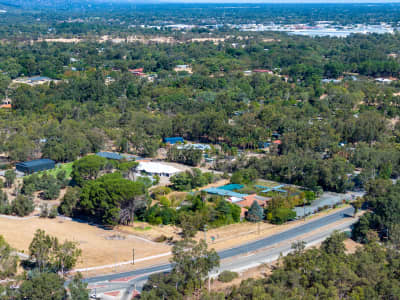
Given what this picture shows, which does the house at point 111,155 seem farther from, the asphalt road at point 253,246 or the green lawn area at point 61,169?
the asphalt road at point 253,246

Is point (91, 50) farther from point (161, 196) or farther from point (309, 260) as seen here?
point (309, 260)

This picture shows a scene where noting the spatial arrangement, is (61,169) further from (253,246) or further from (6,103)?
(6,103)

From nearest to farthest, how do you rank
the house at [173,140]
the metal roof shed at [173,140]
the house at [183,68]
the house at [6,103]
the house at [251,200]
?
the house at [251,200] → the house at [173,140] → the metal roof shed at [173,140] → the house at [6,103] → the house at [183,68]

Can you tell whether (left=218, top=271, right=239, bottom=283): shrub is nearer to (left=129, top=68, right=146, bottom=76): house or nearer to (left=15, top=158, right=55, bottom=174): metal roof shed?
(left=15, top=158, right=55, bottom=174): metal roof shed

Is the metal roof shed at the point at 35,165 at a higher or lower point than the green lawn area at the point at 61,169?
higher

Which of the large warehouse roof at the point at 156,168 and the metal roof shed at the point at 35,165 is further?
the metal roof shed at the point at 35,165

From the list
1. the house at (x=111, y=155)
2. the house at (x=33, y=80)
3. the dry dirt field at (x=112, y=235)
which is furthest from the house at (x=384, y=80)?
the dry dirt field at (x=112, y=235)

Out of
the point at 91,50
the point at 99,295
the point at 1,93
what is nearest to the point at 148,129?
the point at 1,93
